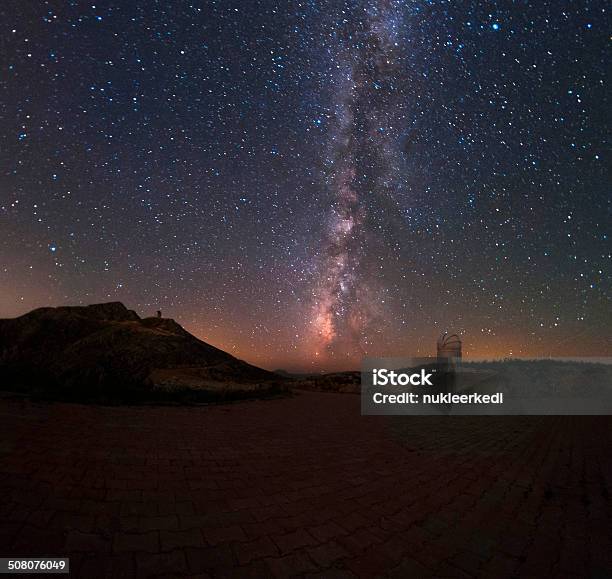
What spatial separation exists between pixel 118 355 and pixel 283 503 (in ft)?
85.0

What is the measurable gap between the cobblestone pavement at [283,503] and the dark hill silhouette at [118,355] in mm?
6951

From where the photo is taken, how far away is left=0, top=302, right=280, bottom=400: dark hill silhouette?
1633cm

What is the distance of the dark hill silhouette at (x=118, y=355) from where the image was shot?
16.3m

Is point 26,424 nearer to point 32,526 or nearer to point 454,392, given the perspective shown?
point 32,526

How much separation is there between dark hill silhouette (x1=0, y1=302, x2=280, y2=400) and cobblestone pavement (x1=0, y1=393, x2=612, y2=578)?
695cm

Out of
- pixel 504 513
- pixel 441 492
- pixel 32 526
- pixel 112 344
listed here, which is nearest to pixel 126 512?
pixel 32 526

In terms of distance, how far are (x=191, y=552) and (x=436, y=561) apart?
6.26 feet

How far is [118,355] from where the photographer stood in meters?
24.1

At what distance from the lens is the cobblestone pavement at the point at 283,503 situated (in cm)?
222

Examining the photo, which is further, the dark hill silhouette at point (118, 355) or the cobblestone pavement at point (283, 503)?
the dark hill silhouette at point (118, 355)

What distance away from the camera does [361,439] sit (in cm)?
671

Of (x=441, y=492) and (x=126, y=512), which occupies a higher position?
(x=126, y=512)

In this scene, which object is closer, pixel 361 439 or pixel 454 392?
pixel 361 439

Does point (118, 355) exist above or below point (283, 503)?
below
